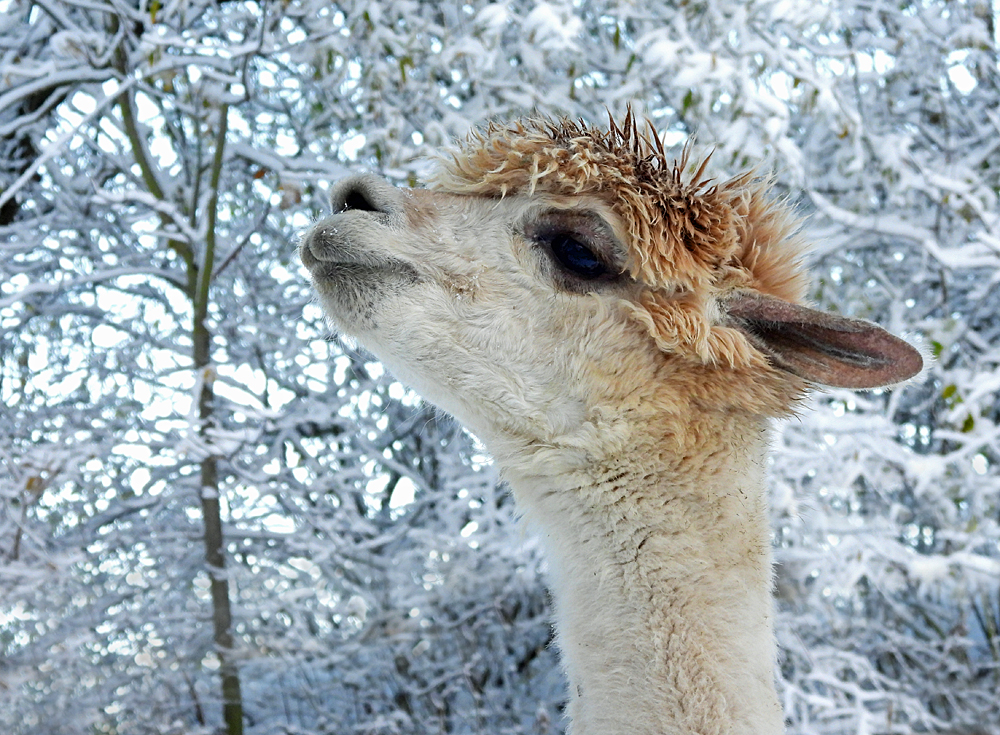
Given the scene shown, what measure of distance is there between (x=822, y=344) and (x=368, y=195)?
0.95 meters

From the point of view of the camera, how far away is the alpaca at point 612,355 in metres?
1.68

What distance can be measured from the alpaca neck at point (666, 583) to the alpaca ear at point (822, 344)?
166 mm

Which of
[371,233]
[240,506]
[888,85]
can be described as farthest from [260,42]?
[888,85]

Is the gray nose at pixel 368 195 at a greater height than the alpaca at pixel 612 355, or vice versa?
the gray nose at pixel 368 195

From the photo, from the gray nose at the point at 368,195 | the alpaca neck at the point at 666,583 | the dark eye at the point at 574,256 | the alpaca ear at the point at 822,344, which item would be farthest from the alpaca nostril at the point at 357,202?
the alpaca ear at the point at 822,344

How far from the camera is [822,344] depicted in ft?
A: 5.77

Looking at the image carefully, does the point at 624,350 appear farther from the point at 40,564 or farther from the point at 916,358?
the point at 40,564

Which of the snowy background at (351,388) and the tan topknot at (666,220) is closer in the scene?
the tan topknot at (666,220)

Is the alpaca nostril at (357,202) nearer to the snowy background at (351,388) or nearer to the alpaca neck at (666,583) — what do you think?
the alpaca neck at (666,583)

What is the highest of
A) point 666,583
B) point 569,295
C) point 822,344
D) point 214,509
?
point 214,509

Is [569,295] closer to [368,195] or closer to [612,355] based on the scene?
[612,355]

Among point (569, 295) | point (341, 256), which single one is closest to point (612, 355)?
point (569, 295)

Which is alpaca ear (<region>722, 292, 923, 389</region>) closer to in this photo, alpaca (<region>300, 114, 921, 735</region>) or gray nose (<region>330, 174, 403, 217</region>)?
alpaca (<region>300, 114, 921, 735</region>)

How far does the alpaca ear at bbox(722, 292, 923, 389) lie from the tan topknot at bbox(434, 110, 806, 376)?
6cm
